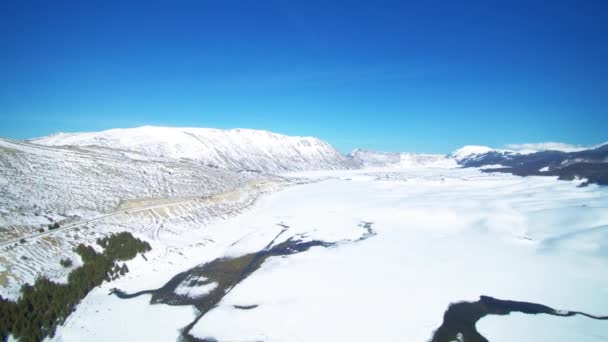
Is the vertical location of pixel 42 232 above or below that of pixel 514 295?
above

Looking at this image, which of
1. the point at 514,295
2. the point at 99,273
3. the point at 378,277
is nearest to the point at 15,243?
the point at 99,273

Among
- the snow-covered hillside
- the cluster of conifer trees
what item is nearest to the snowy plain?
the cluster of conifer trees

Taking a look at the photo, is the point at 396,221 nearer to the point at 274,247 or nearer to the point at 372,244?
the point at 372,244

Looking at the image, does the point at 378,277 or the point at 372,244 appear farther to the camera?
the point at 372,244

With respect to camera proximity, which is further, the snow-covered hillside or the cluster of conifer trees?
the snow-covered hillside

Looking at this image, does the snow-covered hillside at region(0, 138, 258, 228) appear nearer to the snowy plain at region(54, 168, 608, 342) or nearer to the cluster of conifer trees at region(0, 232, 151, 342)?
the cluster of conifer trees at region(0, 232, 151, 342)

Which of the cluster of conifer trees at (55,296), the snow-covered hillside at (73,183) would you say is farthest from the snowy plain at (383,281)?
the snow-covered hillside at (73,183)

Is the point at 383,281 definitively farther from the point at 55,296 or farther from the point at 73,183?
the point at 73,183

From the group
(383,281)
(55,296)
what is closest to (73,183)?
(55,296)
